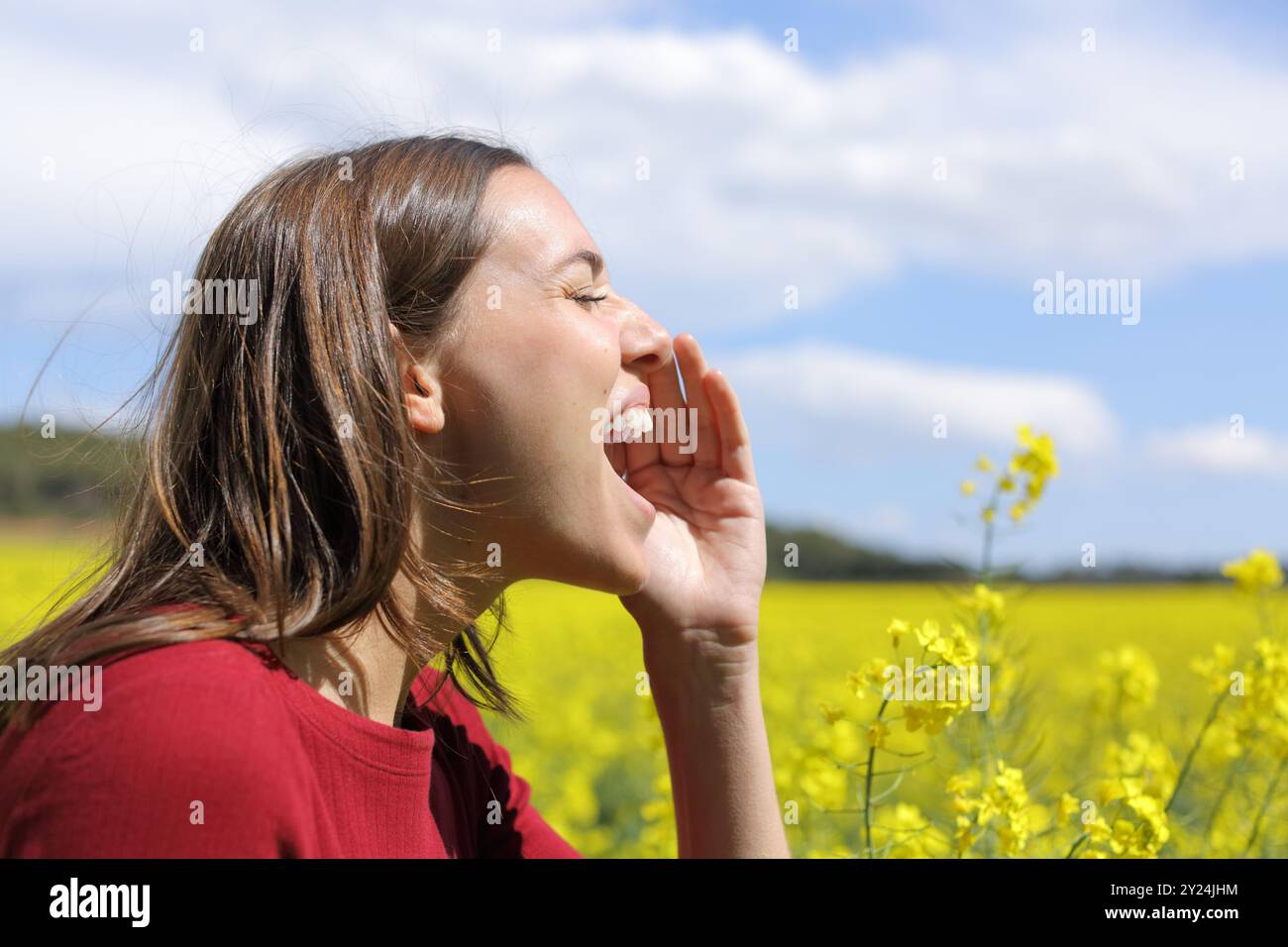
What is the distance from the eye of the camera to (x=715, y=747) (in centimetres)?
167

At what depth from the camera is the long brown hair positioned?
1.23 meters

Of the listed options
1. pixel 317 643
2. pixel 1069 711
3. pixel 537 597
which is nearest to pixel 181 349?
pixel 317 643

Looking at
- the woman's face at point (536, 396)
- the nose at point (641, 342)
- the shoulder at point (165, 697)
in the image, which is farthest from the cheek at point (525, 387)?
the shoulder at point (165, 697)

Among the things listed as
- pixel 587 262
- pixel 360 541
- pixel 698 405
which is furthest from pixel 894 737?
pixel 360 541

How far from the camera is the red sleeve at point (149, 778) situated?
99cm

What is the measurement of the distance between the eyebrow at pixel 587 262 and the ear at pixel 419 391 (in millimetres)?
205

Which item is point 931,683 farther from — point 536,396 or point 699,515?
point 536,396

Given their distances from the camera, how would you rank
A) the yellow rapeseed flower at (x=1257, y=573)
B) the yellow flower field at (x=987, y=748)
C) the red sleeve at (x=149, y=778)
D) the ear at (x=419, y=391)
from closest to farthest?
the red sleeve at (x=149, y=778) → the ear at (x=419, y=391) → the yellow flower field at (x=987, y=748) → the yellow rapeseed flower at (x=1257, y=573)

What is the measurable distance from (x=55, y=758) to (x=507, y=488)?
1.91 ft

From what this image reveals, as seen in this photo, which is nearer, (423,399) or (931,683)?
(423,399)

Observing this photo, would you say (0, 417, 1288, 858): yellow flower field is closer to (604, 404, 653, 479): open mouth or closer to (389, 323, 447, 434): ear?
(604, 404, 653, 479): open mouth

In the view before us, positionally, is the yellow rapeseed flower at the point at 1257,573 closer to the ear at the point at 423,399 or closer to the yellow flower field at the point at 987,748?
the yellow flower field at the point at 987,748

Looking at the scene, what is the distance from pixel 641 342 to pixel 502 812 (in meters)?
0.75
